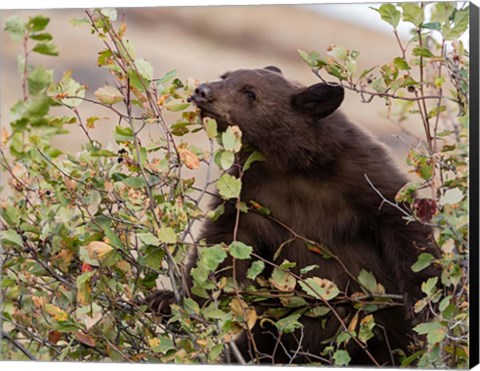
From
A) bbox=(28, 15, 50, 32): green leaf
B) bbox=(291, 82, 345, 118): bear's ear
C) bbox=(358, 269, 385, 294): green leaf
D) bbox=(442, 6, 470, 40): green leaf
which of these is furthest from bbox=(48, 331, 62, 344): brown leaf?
bbox=(28, 15, 50, 32): green leaf

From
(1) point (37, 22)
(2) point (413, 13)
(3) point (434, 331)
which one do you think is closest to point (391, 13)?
(2) point (413, 13)

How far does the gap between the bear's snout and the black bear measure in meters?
0.01

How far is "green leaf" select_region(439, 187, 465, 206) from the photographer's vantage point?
4797 mm

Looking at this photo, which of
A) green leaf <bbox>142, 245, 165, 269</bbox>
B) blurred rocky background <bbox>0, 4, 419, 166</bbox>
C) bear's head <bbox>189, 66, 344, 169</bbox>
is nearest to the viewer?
green leaf <bbox>142, 245, 165, 269</bbox>

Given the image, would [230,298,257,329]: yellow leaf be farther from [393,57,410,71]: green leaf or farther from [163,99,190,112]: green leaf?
[393,57,410,71]: green leaf

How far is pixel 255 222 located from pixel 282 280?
605 millimetres

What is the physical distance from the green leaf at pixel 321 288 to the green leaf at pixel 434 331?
497 millimetres

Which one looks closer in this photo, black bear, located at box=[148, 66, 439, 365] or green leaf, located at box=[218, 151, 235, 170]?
green leaf, located at box=[218, 151, 235, 170]

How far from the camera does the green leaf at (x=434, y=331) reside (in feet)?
16.1

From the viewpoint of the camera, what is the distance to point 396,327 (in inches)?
219

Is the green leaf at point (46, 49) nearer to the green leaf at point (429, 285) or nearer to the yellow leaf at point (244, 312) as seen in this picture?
the yellow leaf at point (244, 312)

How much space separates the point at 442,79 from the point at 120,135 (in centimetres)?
158

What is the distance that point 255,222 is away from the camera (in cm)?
579

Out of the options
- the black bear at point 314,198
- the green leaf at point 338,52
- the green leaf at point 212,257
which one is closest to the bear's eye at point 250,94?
the black bear at point 314,198
